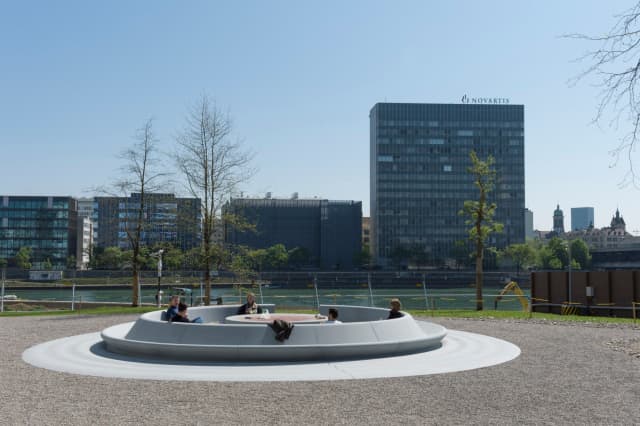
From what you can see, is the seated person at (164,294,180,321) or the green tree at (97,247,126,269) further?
the green tree at (97,247,126,269)

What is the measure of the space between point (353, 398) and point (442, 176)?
6331 inches

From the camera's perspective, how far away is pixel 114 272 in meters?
132

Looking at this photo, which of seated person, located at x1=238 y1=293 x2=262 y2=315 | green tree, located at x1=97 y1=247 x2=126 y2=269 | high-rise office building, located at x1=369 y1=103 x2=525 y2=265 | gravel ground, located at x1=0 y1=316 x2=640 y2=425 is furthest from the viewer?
high-rise office building, located at x1=369 y1=103 x2=525 y2=265

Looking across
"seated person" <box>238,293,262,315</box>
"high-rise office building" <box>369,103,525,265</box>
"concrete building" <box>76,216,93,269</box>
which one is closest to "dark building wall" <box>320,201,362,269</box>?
"high-rise office building" <box>369,103,525,265</box>

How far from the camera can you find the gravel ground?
9227mm

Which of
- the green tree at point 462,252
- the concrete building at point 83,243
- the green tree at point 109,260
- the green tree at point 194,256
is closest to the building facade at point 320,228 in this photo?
the green tree at point 462,252

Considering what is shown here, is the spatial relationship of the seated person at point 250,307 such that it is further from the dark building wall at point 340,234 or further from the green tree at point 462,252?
the dark building wall at point 340,234

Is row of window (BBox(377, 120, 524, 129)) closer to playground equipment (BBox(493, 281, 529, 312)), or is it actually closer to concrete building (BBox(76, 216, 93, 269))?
concrete building (BBox(76, 216, 93, 269))

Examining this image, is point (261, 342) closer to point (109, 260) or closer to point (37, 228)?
point (109, 260)

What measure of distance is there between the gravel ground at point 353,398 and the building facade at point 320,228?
6225 inches

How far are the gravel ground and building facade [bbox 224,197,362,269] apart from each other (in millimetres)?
158106

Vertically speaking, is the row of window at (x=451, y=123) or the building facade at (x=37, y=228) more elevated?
the row of window at (x=451, y=123)

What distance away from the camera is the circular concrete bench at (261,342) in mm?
14617

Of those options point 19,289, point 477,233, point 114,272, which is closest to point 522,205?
point 114,272
